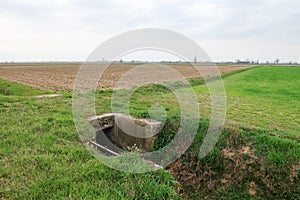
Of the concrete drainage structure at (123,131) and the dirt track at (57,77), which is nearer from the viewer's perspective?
the concrete drainage structure at (123,131)

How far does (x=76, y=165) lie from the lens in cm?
428

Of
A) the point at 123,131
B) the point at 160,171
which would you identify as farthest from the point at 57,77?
the point at 160,171

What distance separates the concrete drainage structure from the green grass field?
1.13 ft

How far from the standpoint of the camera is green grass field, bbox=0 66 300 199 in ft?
12.4

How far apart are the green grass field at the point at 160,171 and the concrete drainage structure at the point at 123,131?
1.13 feet

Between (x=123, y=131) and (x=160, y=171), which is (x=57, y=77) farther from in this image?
(x=160, y=171)

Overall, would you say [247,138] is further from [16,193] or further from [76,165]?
[16,193]

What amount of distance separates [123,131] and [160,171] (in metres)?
2.99

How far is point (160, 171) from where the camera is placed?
4305 millimetres

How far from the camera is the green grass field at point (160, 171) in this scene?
12.4 ft

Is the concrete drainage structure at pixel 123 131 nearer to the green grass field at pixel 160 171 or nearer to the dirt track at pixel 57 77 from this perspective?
the green grass field at pixel 160 171

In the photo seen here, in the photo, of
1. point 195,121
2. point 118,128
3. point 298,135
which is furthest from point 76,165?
point 298,135

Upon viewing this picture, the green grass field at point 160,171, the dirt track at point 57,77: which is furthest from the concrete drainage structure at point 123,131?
the dirt track at point 57,77

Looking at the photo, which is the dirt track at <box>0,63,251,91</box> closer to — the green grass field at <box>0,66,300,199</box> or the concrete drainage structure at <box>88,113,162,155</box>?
the concrete drainage structure at <box>88,113,162,155</box>
